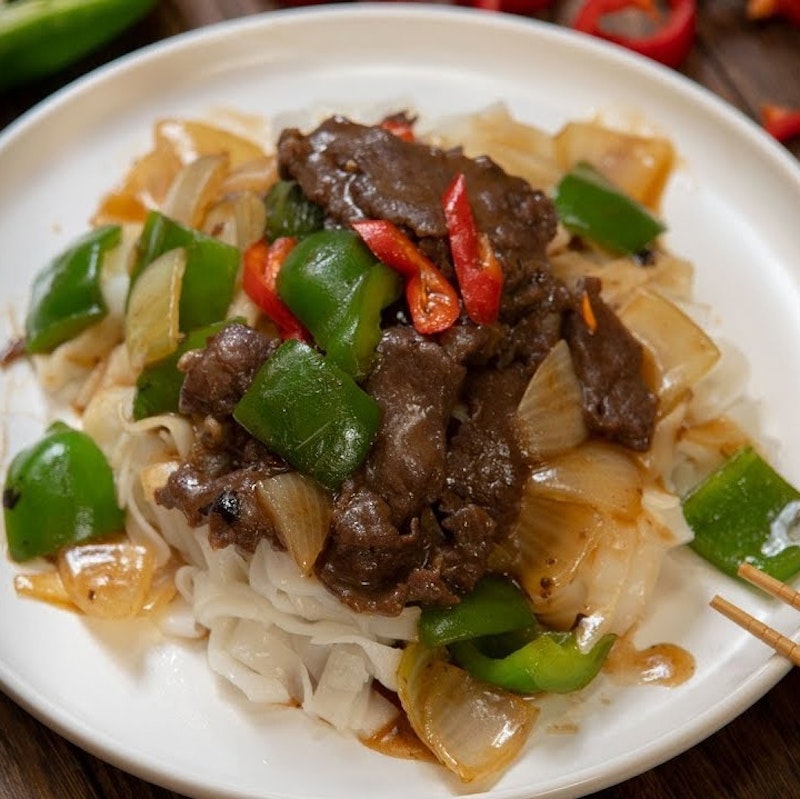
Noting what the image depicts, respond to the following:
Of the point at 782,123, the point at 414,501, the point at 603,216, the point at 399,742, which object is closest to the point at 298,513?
the point at 414,501

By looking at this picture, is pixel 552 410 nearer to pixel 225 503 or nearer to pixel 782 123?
pixel 225 503

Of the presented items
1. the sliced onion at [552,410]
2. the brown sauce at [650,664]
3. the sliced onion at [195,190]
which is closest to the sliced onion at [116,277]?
the sliced onion at [195,190]

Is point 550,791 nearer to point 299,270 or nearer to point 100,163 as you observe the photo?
point 299,270

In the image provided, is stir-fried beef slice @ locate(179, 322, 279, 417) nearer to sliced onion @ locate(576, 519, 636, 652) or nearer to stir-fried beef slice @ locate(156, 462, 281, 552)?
stir-fried beef slice @ locate(156, 462, 281, 552)

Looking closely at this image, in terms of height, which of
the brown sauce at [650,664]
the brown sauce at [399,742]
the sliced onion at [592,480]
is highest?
the sliced onion at [592,480]

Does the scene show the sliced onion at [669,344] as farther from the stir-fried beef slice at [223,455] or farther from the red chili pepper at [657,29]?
the red chili pepper at [657,29]
